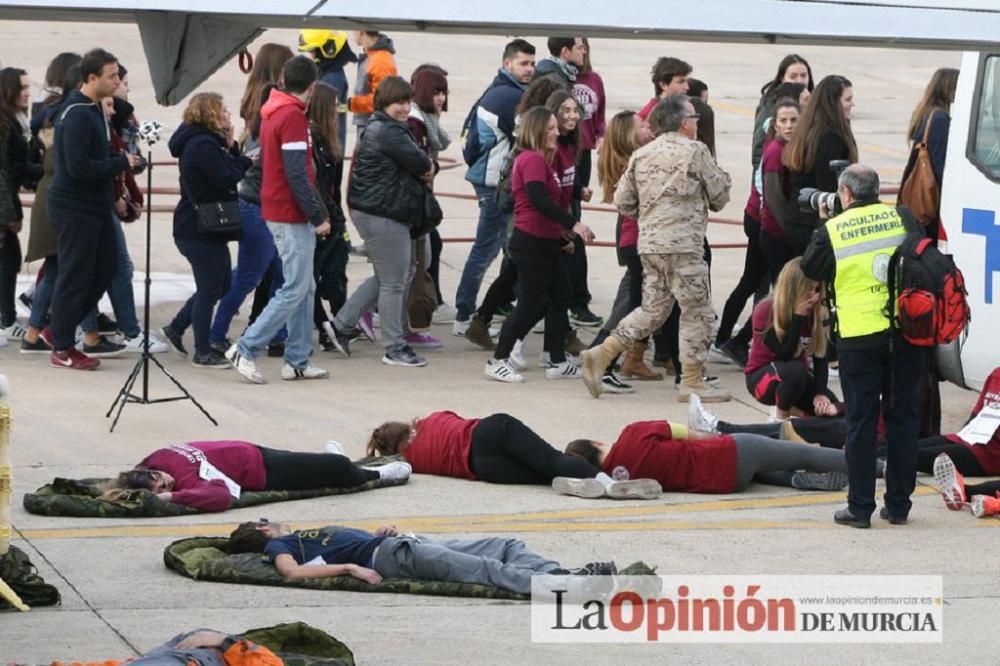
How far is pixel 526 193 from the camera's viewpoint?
12.5 m

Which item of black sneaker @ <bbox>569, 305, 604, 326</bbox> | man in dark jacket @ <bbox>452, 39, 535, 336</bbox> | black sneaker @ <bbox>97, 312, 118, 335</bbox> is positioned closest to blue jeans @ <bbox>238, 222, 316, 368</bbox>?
black sneaker @ <bbox>97, 312, 118, 335</bbox>

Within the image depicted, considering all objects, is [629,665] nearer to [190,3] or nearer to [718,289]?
[190,3]

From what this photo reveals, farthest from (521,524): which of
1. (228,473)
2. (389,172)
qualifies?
(389,172)

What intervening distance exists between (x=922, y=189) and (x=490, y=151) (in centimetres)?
355

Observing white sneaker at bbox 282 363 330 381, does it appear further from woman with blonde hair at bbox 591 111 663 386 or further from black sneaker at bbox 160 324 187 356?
woman with blonde hair at bbox 591 111 663 386

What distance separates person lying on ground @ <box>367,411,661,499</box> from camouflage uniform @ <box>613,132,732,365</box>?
216cm

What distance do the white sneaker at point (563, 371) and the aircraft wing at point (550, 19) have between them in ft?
23.6

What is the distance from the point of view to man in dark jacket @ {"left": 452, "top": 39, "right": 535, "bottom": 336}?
13.8 m

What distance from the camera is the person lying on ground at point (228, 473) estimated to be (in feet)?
31.3

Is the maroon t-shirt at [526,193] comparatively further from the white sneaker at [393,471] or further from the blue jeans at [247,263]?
the white sneaker at [393,471]

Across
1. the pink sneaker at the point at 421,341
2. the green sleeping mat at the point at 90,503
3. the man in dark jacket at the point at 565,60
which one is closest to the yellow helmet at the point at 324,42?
the man in dark jacket at the point at 565,60

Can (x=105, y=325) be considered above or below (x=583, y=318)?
above

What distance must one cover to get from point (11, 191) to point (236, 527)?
176 inches

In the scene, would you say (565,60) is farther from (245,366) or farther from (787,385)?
(787,385)
